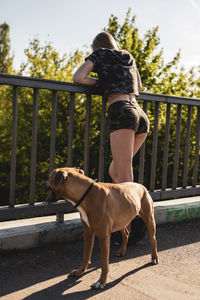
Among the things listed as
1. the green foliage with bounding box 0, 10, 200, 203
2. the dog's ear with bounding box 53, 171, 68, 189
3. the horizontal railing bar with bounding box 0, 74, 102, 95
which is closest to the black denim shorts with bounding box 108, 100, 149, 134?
the horizontal railing bar with bounding box 0, 74, 102, 95

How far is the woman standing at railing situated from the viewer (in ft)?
10.4

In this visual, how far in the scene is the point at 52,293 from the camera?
238cm

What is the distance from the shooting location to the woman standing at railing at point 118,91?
10.4 feet

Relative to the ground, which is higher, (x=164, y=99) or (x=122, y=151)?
(x=164, y=99)

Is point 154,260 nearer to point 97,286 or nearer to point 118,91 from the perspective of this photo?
point 97,286

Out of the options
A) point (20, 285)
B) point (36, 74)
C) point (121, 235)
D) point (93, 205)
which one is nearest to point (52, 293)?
point (20, 285)

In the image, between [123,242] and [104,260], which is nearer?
[104,260]

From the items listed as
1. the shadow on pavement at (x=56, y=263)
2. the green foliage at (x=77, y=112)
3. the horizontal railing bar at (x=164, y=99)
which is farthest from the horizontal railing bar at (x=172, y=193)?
the green foliage at (x=77, y=112)

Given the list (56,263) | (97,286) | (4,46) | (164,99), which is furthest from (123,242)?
(4,46)

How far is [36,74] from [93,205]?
487 inches

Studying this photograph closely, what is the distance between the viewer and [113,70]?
10.5ft

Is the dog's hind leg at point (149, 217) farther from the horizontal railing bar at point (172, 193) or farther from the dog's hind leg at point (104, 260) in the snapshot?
the horizontal railing bar at point (172, 193)

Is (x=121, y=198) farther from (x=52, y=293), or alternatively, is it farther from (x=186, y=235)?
(x=186, y=235)

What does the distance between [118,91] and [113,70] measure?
0.20 metres
